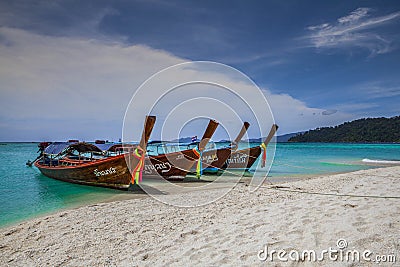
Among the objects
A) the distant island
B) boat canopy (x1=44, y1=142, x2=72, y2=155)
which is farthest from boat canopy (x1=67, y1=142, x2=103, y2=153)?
the distant island

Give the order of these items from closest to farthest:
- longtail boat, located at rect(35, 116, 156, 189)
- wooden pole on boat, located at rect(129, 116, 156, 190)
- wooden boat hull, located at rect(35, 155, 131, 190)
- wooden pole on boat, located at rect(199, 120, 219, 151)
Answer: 1. wooden pole on boat, located at rect(129, 116, 156, 190)
2. longtail boat, located at rect(35, 116, 156, 189)
3. wooden boat hull, located at rect(35, 155, 131, 190)
4. wooden pole on boat, located at rect(199, 120, 219, 151)

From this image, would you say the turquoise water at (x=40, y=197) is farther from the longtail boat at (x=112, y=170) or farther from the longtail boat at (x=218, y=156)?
the longtail boat at (x=218, y=156)

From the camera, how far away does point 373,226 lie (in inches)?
137

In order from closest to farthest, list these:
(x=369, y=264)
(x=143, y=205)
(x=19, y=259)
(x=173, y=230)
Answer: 1. (x=369, y=264)
2. (x=19, y=259)
3. (x=173, y=230)
4. (x=143, y=205)

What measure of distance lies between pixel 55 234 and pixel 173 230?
2291 mm

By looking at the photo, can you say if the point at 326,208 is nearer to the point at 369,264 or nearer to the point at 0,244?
the point at 369,264

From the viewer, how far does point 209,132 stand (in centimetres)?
1069

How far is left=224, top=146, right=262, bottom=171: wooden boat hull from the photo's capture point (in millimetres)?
15203

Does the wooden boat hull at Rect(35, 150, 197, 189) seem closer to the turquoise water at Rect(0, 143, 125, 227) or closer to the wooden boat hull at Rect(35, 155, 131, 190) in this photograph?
the wooden boat hull at Rect(35, 155, 131, 190)

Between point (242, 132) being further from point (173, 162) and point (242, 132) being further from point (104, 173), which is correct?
point (104, 173)

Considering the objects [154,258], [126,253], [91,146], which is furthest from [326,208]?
[91,146]

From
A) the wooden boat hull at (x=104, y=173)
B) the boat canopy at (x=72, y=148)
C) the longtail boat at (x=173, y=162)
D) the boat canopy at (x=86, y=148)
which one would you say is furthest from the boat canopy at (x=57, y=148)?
the longtail boat at (x=173, y=162)

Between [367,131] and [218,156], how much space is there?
79.2 m

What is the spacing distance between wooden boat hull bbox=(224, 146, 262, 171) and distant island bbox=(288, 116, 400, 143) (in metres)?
72.5
